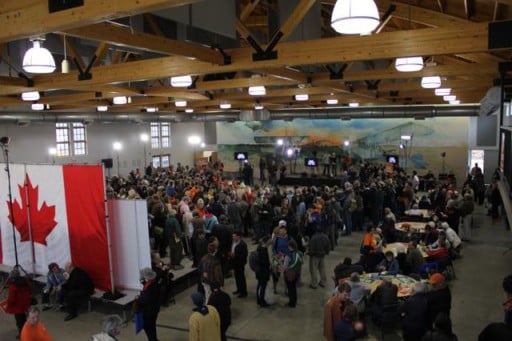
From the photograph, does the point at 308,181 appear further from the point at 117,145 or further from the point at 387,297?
the point at 387,297

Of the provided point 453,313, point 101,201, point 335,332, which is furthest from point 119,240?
point 453,313

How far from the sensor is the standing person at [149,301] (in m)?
6.40

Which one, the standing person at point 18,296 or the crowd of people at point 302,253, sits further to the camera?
the standing person at point 18,296

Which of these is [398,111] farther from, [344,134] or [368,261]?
[368,261]

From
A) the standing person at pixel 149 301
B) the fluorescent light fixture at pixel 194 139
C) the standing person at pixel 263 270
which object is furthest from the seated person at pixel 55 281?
the fluorescent light fixture at pixel 194 139

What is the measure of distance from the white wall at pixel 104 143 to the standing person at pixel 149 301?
14.2 metres

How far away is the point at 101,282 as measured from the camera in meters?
8.07

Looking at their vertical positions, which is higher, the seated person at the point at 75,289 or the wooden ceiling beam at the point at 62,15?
the wooden ceiling beam at the point at 62,15

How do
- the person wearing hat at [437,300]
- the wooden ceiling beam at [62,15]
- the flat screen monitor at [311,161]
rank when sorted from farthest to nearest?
the flat screen monitor at [311,161]
the person wearing hat at [437,300]
the wooden ceiling beam at [62,15]

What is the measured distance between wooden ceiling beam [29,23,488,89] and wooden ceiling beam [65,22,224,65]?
22.9 inches

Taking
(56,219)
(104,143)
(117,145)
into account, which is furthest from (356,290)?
(104,143)

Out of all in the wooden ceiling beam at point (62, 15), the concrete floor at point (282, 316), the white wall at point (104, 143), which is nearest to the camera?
the wooden ceiling beam at point (62, 15)

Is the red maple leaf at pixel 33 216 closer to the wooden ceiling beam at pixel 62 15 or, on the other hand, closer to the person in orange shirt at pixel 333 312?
the wooden ceiling beam at pixel 62 15

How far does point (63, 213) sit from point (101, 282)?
1527 millimetres
